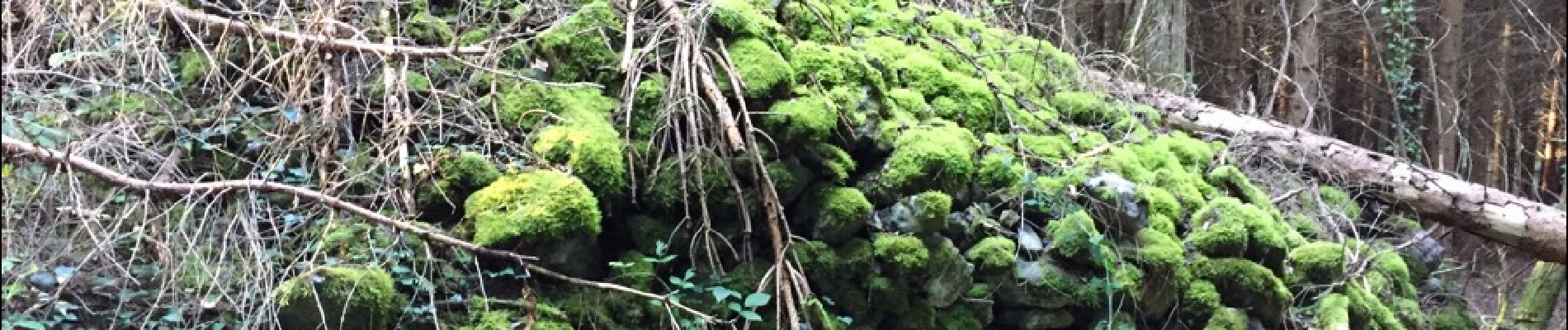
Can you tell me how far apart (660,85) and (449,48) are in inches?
24.7

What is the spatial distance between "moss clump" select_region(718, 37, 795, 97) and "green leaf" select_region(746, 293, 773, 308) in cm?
70

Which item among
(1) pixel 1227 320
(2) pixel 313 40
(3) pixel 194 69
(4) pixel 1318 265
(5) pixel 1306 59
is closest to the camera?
(2) pixel 313 40

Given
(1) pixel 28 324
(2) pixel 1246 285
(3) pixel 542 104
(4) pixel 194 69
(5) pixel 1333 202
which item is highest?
Result: (4) pixel 194 69

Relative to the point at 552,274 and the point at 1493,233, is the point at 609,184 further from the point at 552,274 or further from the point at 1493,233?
the point at 1493,233

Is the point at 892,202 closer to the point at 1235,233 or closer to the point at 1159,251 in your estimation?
the point at 1159,251

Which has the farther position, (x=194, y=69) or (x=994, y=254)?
(x=994, y=254)

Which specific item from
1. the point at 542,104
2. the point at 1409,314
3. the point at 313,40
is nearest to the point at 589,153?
the point at 542,104

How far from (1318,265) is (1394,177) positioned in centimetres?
180

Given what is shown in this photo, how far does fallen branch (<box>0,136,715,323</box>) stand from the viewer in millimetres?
2471

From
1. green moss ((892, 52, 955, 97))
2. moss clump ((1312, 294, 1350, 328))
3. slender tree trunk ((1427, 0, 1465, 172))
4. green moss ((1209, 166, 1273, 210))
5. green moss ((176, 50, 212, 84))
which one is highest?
green moss ((176, 50, 212, 84))

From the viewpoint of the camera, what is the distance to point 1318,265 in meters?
3.99

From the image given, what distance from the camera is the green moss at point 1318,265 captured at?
3979mm

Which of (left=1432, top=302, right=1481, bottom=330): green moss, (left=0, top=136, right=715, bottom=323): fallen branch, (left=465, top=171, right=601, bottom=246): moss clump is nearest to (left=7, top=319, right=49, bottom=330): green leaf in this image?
Result: (left=0, top=136, right=715, bottom=323): fallen branch

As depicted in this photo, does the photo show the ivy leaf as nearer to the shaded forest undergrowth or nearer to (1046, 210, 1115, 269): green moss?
the shaded forest undergrowth
